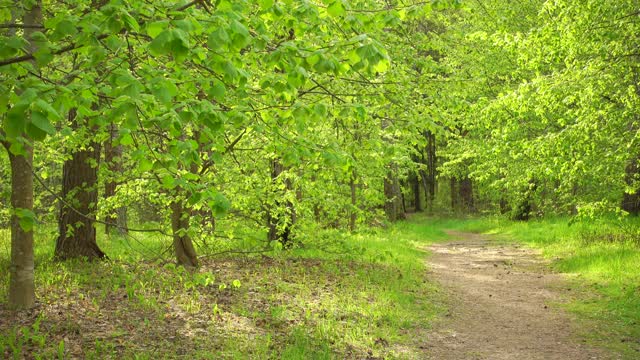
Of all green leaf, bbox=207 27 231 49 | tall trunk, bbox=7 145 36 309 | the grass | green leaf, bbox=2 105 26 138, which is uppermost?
green leaf, bbox=207 27 231 49

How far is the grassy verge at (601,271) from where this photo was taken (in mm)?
7922

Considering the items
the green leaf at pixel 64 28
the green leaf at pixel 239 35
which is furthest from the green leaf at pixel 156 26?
the green leaf at pixel 64 28

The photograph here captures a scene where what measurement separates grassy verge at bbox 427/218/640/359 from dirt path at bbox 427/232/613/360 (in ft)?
1.36

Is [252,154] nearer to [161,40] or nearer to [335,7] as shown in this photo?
[335,7]

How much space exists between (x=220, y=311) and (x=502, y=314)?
16.6 feet

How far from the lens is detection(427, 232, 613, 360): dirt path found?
7292mm

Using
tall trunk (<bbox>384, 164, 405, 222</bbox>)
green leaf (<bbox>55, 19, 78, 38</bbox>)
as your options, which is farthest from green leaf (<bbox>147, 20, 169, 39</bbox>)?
tall trunk (<bbox>384, 164, 405, 222</bbox>)

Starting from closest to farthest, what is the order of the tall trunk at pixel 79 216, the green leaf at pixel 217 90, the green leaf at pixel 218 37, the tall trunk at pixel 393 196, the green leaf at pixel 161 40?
the green leaf at pixel 161 40 < the green leaf at pixel 218 37 < the green leaf at pixel 217 90 < the tall trunk at pixel 79 216 < the tall trunk at pixel 393 196

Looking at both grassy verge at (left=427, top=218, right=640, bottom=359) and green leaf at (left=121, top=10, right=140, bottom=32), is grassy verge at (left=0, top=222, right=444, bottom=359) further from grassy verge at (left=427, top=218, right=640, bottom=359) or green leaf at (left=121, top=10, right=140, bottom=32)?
grassy verge at (left=427, top=218, right=640, bottom=359)

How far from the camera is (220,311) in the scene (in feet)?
26.4

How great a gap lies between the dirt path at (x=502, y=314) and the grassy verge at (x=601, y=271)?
41 centimetres

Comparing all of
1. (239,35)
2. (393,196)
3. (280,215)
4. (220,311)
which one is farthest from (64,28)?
(393,196)

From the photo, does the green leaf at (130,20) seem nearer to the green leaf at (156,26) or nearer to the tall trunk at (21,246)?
the green leaf at (156,26)

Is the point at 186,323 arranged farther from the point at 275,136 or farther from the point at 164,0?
the point at 164,0
